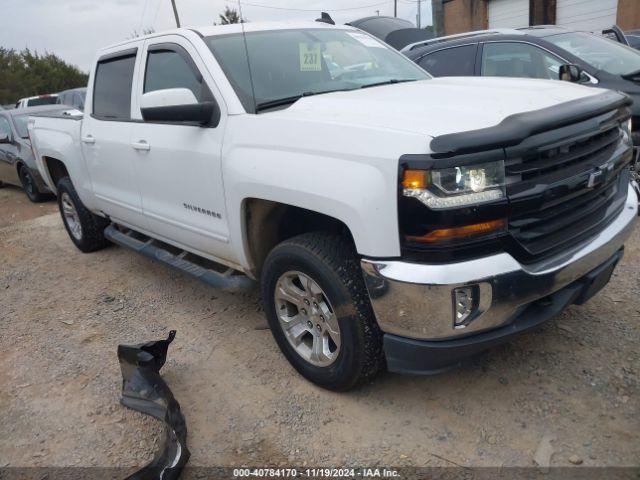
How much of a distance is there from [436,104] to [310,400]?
1662mm

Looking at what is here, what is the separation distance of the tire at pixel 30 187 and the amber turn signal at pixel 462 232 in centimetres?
853

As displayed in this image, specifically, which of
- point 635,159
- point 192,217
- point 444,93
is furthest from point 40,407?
point 635,159

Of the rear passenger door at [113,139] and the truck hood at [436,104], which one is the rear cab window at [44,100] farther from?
the truck hood at [436,104]

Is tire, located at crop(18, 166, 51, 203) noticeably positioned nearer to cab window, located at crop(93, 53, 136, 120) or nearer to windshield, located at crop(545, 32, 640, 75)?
cab window, located at crop(93, 53, 136, 120)

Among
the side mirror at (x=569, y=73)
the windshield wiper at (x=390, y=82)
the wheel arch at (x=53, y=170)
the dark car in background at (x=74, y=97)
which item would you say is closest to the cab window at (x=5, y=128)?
the dark car in background at (x=74, y=97)

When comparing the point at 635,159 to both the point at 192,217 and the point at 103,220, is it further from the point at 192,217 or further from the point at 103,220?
the point at 103,220

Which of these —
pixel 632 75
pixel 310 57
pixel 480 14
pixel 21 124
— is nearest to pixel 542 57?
pixel 632 75

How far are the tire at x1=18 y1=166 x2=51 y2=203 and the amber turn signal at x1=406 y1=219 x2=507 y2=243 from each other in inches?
336

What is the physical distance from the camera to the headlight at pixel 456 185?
214cm

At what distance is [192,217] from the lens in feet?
11.4

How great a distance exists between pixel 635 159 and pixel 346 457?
13.6 ft

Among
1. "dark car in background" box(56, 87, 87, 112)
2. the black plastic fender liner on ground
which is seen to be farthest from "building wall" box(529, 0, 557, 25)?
the black plastic fender liner on ground

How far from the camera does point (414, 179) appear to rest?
7.06 ft

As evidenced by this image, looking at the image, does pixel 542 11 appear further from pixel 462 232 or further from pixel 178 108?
pixel 462 232
